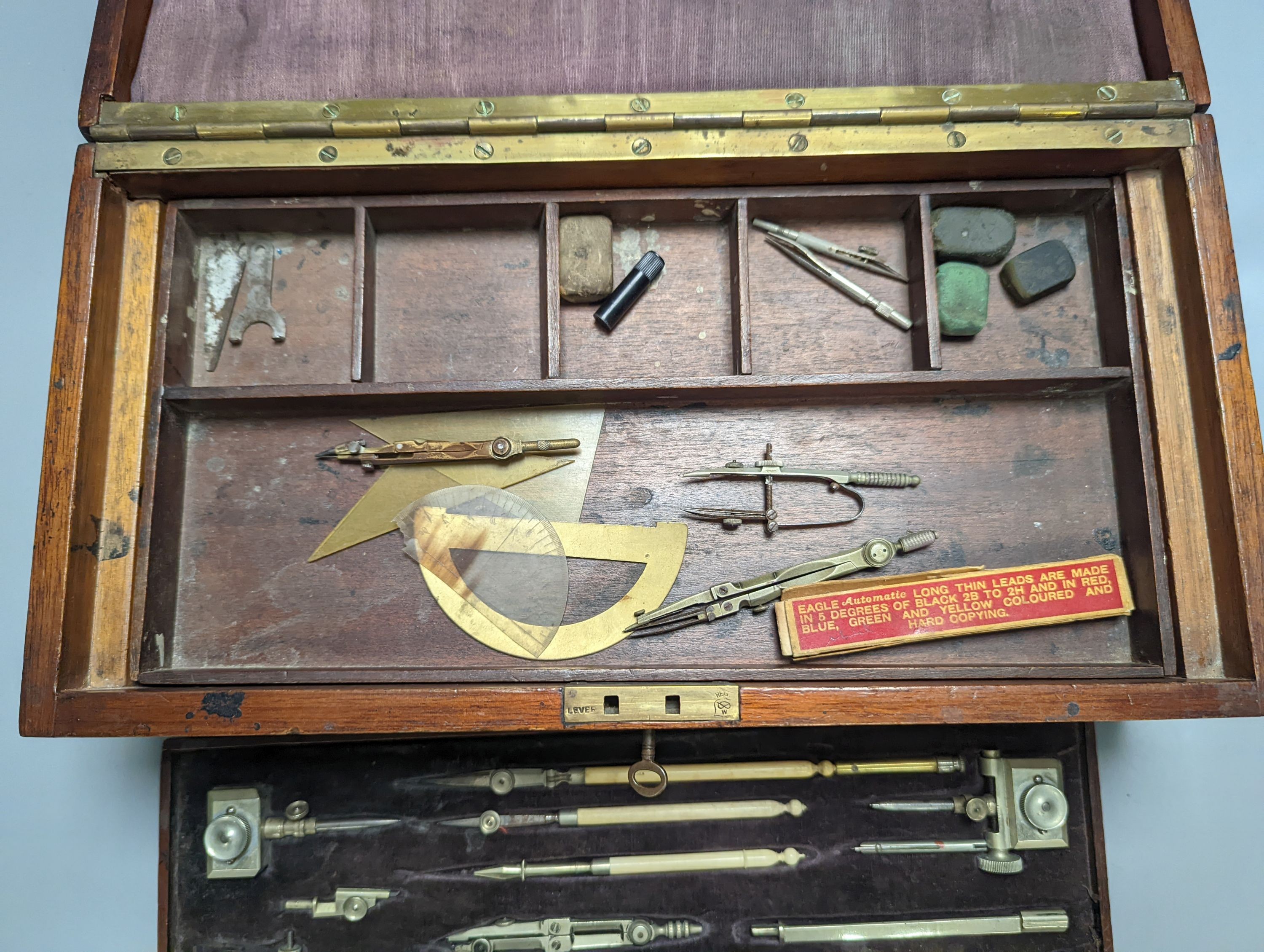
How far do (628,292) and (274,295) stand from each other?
93cm

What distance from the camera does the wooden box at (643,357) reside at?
1.50 metres

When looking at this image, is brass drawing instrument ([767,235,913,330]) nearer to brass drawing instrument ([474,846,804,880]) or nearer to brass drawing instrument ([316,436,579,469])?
brass drawing instrument ([316,436,579,469])

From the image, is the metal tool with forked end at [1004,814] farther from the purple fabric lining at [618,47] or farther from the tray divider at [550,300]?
the purple fabric lining at [618,47]

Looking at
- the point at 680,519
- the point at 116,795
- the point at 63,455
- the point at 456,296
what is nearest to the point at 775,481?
the point at 680,519

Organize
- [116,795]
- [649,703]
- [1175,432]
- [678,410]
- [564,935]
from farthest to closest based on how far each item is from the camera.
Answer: [116,795], [678,410], [564,935], [1175,432], [649,703]

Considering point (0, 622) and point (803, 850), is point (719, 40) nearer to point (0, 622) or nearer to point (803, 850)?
point (803, 850)

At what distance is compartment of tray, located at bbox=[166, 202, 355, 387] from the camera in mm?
1775

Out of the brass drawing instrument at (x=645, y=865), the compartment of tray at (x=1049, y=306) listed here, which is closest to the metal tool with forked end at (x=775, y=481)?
the compartment of tray at (x=1049, y=306)

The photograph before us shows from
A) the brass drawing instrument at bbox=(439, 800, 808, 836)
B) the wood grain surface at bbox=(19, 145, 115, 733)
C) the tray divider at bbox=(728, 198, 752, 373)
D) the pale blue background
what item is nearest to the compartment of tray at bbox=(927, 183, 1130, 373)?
the tray divider at bbox=(728, 198, 752, 373)

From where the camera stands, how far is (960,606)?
1633mm

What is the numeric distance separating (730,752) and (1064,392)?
48.7 inches

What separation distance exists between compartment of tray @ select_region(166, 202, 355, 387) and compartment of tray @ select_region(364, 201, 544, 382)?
0.31 feet

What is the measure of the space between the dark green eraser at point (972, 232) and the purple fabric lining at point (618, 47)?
1.03ft

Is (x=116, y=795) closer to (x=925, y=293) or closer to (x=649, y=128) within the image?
(x=649, y=128)
